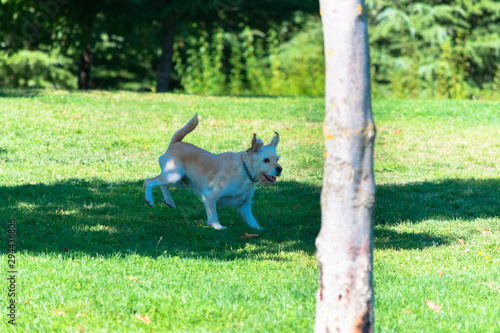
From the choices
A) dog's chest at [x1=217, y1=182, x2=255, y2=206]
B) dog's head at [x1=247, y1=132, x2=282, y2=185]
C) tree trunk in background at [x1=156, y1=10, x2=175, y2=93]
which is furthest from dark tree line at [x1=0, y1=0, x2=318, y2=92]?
dog's head at [x1=247, y1=132, x2=282, y2=185]

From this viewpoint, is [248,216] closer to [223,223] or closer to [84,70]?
[223,223]

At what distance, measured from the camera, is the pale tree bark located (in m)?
3.88

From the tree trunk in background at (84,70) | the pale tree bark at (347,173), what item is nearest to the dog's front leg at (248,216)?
the pale tree bark at (347,173)

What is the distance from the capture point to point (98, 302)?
5090 mm

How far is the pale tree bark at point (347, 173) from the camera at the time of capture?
388 centimetres

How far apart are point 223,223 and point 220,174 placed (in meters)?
0.84

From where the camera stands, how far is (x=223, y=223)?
8.39m

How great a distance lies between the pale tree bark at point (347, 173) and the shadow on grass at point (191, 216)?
2.82 m

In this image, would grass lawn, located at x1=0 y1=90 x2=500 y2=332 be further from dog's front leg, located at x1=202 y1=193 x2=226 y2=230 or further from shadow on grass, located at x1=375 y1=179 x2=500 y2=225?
dog's front leg, located at x1=202 y1=193 x2=226 y2=230

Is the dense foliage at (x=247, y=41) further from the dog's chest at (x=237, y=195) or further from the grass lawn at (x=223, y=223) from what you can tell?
the dog's chest at (x=237, y=195)

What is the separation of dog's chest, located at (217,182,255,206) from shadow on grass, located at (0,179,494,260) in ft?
1.16

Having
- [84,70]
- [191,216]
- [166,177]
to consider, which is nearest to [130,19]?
[84,70]

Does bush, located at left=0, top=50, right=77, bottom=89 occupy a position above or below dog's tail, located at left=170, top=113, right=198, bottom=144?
above

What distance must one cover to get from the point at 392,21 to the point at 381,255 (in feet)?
82.4
